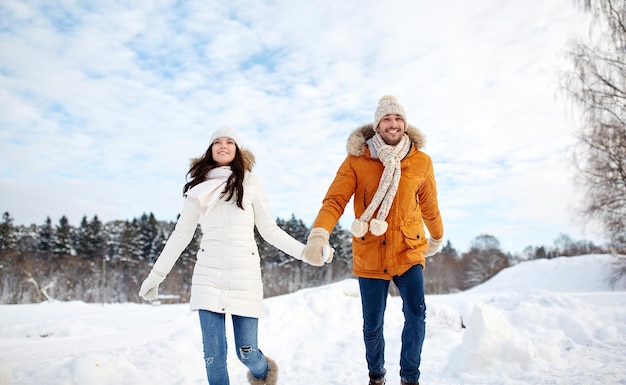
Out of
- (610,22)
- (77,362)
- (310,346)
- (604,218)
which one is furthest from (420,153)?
(604,218)

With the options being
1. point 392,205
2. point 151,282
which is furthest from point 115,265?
point 392,205

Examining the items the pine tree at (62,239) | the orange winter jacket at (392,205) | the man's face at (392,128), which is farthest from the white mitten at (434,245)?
the pine tree at (62,239)

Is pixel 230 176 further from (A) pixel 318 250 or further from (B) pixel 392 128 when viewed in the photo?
(B) pixel 392 128

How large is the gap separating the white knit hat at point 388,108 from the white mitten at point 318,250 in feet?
3.89

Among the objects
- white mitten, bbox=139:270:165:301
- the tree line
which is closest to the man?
white mitten, bbox=139:270:165:301

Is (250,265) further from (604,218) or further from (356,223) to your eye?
(604,218)

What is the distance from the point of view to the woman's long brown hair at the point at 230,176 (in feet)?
10.9

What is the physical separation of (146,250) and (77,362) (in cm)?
5130

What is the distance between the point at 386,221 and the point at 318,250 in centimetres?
64

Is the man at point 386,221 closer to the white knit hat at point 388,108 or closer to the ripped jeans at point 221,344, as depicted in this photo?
the white knit hat at point 388,108

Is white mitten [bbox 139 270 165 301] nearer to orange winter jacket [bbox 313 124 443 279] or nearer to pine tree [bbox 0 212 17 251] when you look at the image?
orange winter jacket [bbox 313 124 443 279]

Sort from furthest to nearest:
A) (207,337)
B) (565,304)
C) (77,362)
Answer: (565,304) < (77,362) < (207,337)

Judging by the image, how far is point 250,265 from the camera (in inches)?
128

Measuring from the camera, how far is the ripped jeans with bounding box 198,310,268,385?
3105 millimetres
